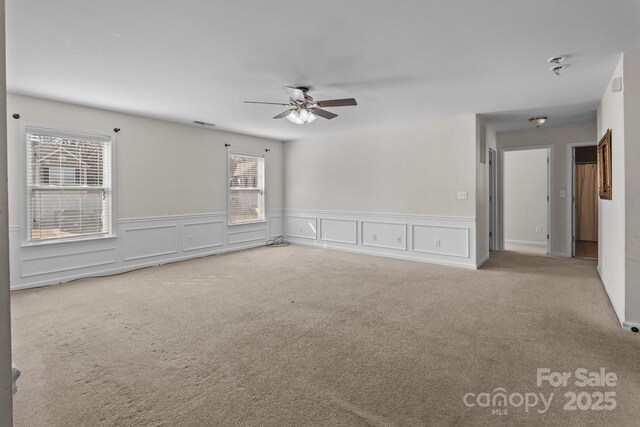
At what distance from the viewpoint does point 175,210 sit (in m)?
5.75

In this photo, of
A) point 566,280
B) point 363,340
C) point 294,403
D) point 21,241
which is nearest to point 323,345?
point 363,340

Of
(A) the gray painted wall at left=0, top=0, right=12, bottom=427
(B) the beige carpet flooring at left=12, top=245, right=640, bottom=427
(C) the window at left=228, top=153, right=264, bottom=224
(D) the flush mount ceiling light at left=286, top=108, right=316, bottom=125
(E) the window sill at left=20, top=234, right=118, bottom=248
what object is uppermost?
(D) the flush mount ceiling light at left=286, top=108, right=316, bottom=125

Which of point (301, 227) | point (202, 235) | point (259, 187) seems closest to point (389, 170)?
point (301, 227)

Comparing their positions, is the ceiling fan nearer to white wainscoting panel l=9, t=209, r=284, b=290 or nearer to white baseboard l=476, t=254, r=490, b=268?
white wainscoting panel l=9, t=209, r=284, b=290

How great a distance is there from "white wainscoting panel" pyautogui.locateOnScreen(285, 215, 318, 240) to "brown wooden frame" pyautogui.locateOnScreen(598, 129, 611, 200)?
483cm

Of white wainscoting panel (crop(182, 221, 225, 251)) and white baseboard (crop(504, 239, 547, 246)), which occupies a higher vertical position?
white wainscoting panel (crop(182, 221, 225, 251))

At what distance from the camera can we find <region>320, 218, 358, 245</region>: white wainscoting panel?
6.71 metres

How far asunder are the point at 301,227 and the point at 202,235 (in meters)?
2.25

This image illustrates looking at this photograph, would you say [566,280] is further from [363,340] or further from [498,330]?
[363,340]

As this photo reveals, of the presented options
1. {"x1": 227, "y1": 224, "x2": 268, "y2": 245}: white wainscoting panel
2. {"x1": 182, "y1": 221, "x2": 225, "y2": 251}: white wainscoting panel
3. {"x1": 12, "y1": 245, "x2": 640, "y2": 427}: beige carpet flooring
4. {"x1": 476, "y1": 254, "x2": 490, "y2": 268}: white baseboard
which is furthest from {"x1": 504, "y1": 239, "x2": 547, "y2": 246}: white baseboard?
{"x1": 182, "y1": 221, "x2": 225, "y2": 251}: white wainscoting panel

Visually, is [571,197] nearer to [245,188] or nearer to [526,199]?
[526,199]

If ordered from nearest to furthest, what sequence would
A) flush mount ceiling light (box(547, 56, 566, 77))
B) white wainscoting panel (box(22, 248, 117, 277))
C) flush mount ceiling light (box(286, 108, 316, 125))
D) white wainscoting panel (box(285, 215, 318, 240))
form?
1. flush mount ceiling light (box(547, 56, 566, 77))
2. flush mount ceiling light (box(286, 108, 316, 125))
3. white wainscoting panel (box(22, 248, 117, 277))
4. white wainscoting panel (box(285, 215, 318, 240))

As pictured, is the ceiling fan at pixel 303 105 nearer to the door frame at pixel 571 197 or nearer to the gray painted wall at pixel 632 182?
the gray painted wall at pixel 632 182

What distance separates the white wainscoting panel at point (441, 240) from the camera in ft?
17.4
